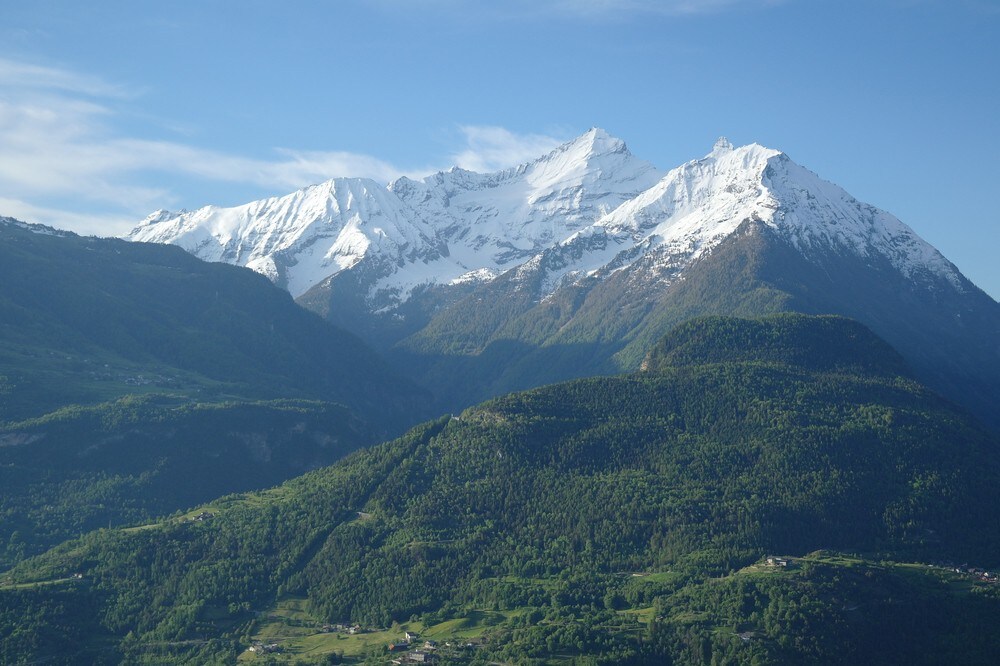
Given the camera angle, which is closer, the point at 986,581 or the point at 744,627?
the point at 744,627

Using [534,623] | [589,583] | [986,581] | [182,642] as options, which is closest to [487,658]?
[534,623]

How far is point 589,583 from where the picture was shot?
19912cm

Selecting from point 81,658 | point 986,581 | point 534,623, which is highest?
point 986,581

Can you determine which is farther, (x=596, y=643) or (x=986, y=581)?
(x=986, y=581)

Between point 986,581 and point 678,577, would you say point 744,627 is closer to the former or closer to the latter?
point 678,577

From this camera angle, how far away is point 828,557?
198875mm

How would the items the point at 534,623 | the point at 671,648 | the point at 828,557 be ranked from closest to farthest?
1. the point at 671,648
2. the point at 534,623
3. the point at 828,557

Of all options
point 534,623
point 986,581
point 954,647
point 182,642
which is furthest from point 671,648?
point 182,642

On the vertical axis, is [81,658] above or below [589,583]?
below

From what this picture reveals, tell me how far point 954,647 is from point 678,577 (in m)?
37.9

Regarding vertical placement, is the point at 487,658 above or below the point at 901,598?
below

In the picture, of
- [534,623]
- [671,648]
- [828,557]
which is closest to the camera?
[671,648]

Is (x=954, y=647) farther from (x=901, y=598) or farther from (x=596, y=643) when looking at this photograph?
(x=596, y=643)

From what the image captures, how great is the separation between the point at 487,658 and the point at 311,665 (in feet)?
75.7
